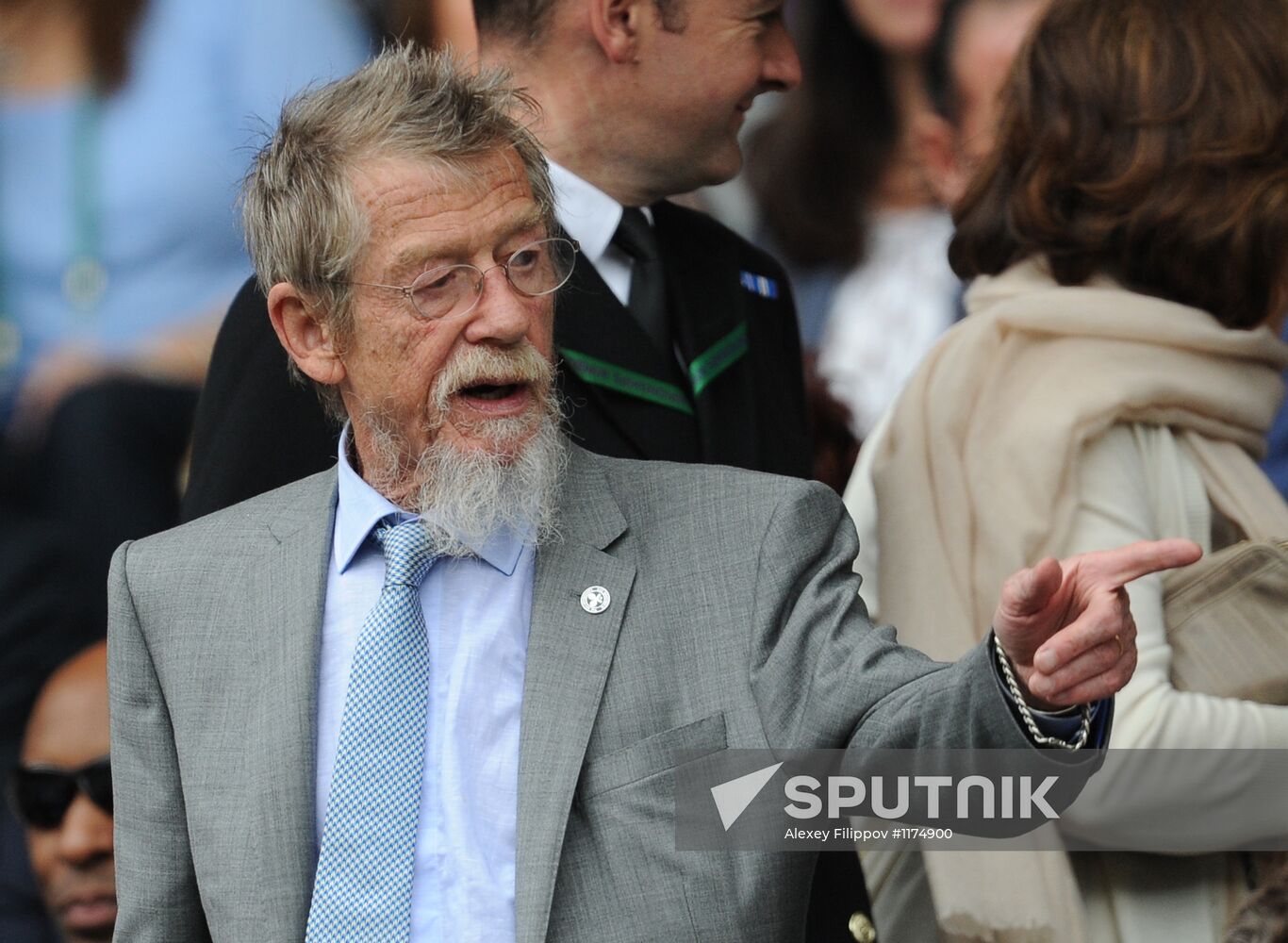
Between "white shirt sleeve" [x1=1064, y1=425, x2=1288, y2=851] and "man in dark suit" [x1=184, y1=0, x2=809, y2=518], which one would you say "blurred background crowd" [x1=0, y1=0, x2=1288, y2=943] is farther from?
"man in dark suit" [x1=184, y1=0, x2=809, y2=518]

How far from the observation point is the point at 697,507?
2371 millimetres

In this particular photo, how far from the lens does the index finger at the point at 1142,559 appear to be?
1.87 metres

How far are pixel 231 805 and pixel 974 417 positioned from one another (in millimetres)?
1436

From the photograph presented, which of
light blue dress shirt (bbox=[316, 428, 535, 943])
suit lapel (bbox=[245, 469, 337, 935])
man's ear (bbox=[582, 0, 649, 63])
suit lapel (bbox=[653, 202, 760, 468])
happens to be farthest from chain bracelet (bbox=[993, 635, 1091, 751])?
man's ear (bbox=[582, 0, 649, 63])

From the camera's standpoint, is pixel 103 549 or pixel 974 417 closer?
pixel 974 417

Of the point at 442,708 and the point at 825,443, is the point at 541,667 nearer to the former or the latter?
the point at 442,708

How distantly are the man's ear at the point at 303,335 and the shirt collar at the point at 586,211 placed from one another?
2.36 ft

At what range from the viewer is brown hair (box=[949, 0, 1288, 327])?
9.73 ft

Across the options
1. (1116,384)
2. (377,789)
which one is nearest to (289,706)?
(377,789)

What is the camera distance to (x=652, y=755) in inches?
87.4

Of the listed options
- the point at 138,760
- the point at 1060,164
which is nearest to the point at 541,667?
the point at 138,760

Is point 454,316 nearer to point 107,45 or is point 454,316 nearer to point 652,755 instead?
point 652,755

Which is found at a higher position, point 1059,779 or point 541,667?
point 541,667

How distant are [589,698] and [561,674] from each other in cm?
5
